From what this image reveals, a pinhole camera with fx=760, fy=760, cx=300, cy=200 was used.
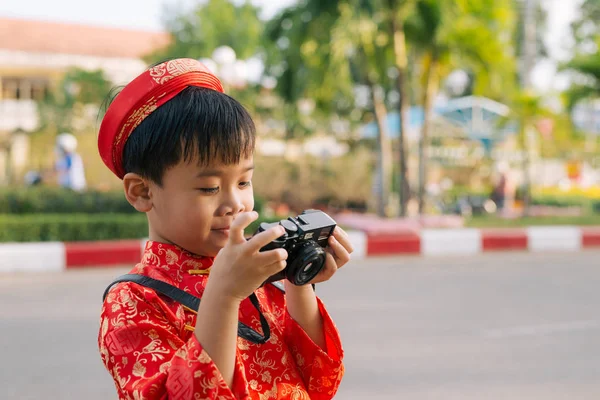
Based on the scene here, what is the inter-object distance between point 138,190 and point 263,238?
0.30 meters

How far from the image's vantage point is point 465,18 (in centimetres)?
1195

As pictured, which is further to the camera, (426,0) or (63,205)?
(426,0)

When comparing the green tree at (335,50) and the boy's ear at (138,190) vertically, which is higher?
the green tree at (335,50)

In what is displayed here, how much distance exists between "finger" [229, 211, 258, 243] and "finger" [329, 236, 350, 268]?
230 mm

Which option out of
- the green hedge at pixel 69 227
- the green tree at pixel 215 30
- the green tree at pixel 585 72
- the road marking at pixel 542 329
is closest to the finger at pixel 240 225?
the road marking at pixel 542 329

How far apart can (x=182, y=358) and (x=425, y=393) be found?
280 centimetres

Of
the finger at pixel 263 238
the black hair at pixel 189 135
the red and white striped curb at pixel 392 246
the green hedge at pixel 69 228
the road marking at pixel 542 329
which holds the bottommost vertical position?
the road marking at pixel 542 329

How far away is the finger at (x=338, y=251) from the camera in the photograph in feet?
3.91

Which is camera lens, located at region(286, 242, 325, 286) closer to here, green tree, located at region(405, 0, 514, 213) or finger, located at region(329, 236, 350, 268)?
finger, located at region(329, 236, 350, 268)

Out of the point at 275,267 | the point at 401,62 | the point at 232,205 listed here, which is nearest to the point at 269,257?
the point at 275,267

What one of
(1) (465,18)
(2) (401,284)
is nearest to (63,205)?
(2) (401,284)

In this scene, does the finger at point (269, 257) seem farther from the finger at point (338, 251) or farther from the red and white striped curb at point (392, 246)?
the red and white striped curb at point (392, 246)

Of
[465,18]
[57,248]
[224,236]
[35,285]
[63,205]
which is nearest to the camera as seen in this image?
[224,236]

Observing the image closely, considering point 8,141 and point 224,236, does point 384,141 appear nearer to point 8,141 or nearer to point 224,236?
point 224,236
